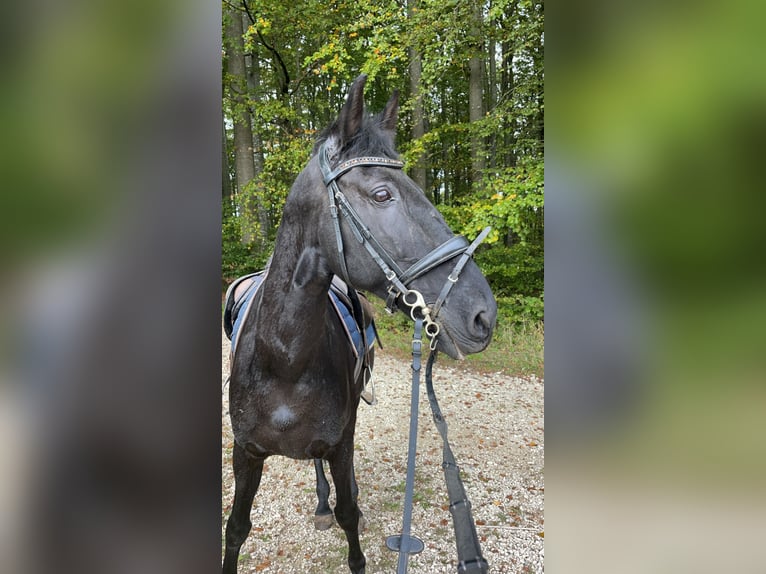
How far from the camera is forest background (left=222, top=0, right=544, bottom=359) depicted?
6598mm

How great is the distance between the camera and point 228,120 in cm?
934

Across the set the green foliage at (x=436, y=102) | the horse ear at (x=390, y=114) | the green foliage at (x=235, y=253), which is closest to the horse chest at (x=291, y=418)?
the horse ear at (x=390, y=114)

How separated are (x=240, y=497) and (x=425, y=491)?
2.22 meters

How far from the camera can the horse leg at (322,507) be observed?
346cm

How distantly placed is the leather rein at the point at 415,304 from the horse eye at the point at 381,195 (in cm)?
10

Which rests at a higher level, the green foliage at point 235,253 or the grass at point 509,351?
the green foliage at point 235,253

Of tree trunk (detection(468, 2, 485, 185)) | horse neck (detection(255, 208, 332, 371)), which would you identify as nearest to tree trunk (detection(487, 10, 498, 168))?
tree trunk (detection(468, 2, 485, 185))

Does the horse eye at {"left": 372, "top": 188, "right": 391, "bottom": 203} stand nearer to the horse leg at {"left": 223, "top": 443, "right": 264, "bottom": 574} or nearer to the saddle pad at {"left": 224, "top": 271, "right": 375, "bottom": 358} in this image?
the saddle pad at {"left": 224, "top": 271, "right": 375, "bottom": 358}

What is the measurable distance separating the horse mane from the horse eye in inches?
7.0

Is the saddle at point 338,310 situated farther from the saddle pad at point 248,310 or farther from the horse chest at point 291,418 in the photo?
the horse chest at point 291,418

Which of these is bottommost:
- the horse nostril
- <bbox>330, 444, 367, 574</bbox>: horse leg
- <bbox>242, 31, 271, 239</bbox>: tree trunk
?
<bbox>330, 444, 367, 574</bbox>: horse leg

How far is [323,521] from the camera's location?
3.46 meters
